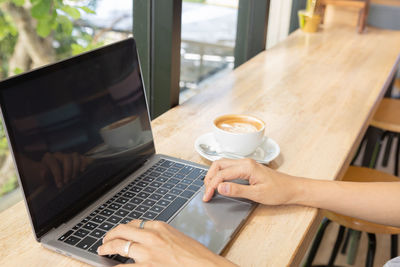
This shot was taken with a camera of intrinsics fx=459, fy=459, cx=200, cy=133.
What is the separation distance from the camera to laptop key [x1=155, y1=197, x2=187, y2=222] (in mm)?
837

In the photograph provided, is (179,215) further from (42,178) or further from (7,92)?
(7,92)

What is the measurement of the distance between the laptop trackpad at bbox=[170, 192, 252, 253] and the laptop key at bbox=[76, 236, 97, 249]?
0.14 metres

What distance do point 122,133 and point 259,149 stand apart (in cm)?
35

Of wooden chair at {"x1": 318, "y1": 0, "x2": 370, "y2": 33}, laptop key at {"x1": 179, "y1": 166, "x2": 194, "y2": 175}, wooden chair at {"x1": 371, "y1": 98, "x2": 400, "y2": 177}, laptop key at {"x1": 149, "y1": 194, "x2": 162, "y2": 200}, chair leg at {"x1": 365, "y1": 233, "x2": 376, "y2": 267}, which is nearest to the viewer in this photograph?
laptop key at {"x1": 149, "y1": 194, "x2": 162, "y2": 200}

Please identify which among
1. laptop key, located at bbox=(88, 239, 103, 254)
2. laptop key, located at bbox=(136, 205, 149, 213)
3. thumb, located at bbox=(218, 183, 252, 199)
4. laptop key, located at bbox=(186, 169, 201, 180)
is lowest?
laptop key, located at bbox=(186, 169, 201, 180)

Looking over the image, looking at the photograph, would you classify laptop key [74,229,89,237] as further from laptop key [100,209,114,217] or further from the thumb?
the thumb

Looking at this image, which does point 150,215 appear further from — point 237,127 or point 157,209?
point 237,127

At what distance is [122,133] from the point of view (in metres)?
0.95

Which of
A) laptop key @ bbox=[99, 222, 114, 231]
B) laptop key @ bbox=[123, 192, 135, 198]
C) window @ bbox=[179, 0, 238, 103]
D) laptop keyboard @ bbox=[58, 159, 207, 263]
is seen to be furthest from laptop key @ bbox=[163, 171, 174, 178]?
window @ bbox=[179, 0, 238, 103]

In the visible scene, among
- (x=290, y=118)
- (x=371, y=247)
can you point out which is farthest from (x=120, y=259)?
(x=371, y=247)

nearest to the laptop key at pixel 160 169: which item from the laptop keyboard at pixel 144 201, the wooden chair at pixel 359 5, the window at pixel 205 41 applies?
the laptop keyboard at pixel 144 201

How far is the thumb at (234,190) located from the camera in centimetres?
89

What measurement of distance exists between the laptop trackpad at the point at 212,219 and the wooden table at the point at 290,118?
2cm

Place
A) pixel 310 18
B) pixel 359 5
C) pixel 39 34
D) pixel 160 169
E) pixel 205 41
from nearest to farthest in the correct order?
pixel 160 169 < pixel 39 34 < pixel 205 41 < pixel 310 18 < pixel 359 5
